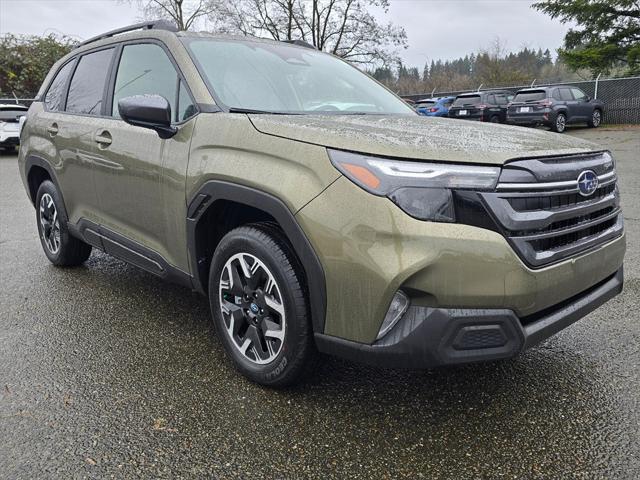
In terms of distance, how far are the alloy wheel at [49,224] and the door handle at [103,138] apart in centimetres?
114

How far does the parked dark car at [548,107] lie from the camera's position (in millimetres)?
17891

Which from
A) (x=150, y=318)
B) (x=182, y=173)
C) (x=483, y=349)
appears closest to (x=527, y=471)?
(x=483, y=349)

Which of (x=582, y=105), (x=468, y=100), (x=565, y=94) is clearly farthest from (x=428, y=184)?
(x=582, y=105)

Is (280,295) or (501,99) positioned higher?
(501,99)

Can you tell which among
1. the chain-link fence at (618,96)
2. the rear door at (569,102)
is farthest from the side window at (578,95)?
the chain-link fence at (618,96)

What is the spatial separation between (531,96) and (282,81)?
681 inches

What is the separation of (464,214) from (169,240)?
5.63 feet

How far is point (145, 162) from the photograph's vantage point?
121 inches

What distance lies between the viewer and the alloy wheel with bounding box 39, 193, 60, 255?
177 inches

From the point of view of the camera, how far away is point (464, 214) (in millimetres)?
1991

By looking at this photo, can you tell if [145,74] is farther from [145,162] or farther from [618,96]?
[618,96]

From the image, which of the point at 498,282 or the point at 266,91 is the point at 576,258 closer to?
the point at 498,282

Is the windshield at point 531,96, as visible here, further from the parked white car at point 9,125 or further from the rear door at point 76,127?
the rear door at point 76,127

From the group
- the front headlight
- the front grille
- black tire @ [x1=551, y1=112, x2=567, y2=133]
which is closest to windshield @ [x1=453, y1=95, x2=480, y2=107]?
black tire @ [x1=551, y1=112, x2=567, y2=133]
